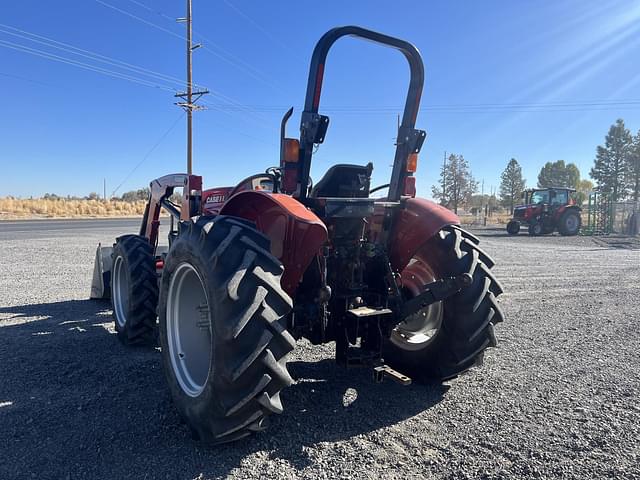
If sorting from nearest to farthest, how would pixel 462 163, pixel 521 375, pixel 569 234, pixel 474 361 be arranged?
pixel 474 361
pixel 521 375
pixel 569 234
pixel 462 163

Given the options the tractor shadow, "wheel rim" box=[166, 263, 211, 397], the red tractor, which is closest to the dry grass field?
the red tractor

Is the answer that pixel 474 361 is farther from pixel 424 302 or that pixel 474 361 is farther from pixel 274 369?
pixel 274 369

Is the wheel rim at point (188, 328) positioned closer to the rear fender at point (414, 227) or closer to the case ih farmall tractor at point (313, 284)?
the case ih farmall tractor at point (313, 284)

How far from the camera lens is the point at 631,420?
332 cm

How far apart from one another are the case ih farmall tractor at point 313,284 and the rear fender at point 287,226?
11mm

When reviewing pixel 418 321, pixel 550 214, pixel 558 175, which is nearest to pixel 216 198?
pixel 418 321

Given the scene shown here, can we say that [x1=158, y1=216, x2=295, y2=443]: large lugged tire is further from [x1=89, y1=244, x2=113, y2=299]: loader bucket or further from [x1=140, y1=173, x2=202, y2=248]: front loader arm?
[x1=89, y1=244, x2=113, y2=299]: loader bucket

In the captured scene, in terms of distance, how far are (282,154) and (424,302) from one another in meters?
1.53

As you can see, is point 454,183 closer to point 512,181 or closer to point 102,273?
point 512,181

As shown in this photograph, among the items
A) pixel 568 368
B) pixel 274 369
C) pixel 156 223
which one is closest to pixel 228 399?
pixel 274 369

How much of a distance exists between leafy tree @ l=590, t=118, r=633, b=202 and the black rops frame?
238ft

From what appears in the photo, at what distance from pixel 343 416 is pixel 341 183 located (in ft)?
5.78

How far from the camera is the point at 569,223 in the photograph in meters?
26.3

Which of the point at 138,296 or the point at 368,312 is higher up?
the point at 368,312
